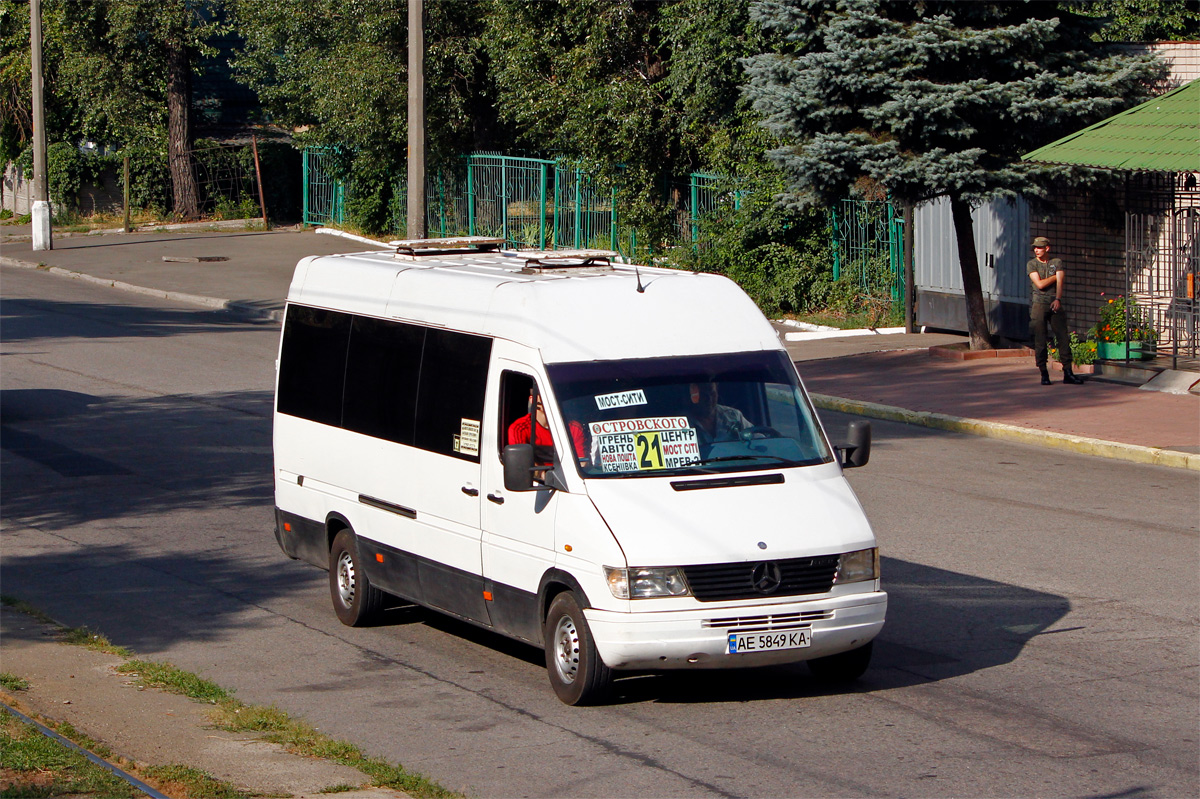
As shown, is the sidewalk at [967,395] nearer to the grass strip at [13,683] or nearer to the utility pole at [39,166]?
the utility pole at [39,166]

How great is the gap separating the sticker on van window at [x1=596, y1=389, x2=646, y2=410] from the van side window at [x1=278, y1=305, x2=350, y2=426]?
252 centimetres

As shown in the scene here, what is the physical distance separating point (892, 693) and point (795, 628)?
2.75ft

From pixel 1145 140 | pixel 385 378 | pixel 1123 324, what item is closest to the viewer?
pixel 385 378

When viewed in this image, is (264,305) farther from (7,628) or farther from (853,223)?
(7,628)

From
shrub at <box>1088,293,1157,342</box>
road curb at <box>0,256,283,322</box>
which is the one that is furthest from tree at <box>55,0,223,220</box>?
shrub at <box>1088,293,1157,342</box>

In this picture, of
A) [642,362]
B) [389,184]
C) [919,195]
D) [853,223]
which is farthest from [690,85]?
[642,362]

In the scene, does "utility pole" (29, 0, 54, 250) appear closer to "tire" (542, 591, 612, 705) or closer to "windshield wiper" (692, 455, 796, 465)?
"tire" (542, 591, 612, 705)

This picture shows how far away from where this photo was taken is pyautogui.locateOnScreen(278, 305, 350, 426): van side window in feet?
31.8

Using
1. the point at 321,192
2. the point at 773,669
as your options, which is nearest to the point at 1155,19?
the point at 321,192

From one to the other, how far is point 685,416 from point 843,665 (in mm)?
1585

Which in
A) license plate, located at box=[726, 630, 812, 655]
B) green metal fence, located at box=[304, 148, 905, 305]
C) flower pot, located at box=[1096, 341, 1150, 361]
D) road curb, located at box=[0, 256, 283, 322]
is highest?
green metal fence, located at box=[304, 148, 905, 305]

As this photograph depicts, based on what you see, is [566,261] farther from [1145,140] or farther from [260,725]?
[1145,140]

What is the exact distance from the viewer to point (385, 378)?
9.12 meters

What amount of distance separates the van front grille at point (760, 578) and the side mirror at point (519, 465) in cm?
98
